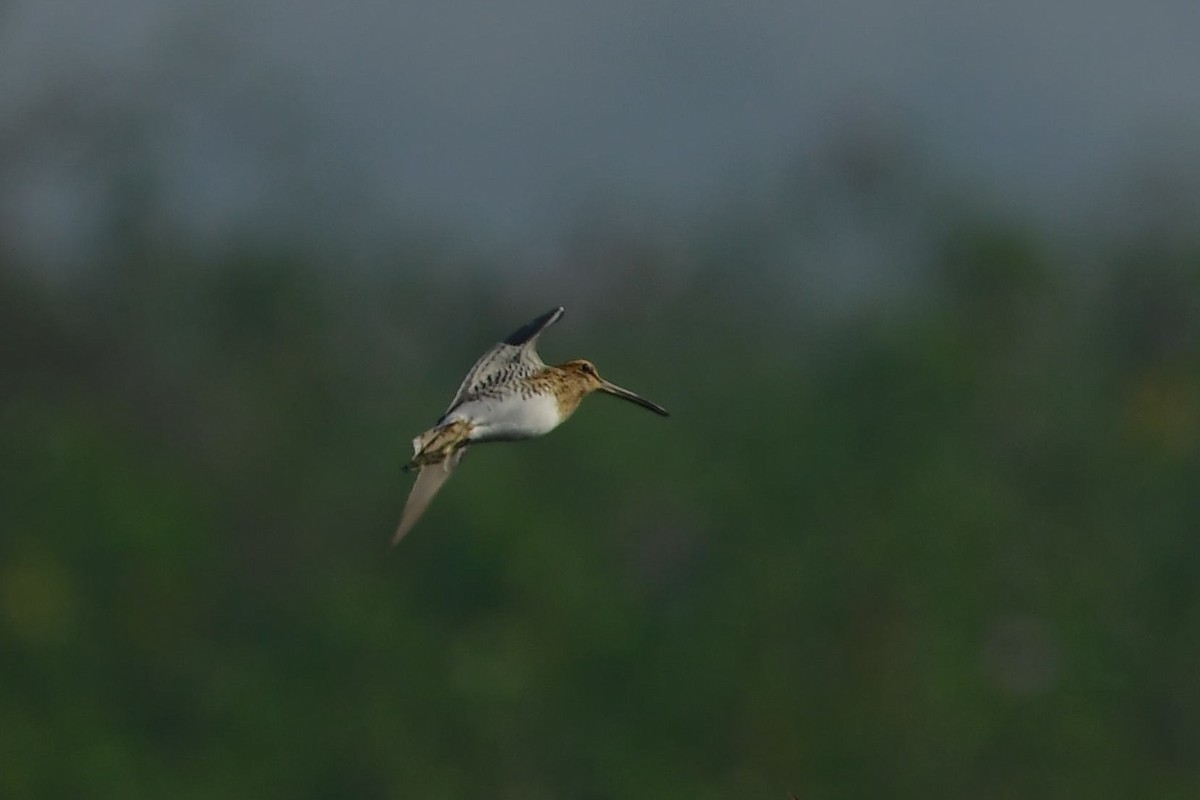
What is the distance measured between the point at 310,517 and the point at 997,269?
11.7 meters

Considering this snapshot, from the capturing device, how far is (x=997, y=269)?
51.5m

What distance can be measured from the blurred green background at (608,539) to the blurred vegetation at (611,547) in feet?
0.22

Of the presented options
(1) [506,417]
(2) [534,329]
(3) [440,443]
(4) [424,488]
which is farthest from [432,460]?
(2) [534,329]

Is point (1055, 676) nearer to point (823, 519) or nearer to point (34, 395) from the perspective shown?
point (823, 519)

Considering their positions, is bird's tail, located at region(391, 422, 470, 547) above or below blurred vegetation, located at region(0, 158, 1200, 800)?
above

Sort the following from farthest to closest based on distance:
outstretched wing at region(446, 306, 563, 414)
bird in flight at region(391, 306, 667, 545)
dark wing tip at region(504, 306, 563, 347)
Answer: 1. dark wing tip at region(504, 306, 563, 347)
2. outstretched wing at region(446, 306, 563, 414)
3. bird in flight at region(391, 306, 667, 545)

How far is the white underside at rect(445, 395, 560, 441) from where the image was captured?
9672 mm

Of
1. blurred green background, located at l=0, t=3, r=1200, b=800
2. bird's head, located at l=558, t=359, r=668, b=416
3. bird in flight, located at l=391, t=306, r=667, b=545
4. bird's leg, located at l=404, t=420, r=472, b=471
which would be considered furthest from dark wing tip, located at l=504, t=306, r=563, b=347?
blurred green background, located at l=0, t=3, r=1200, b=800

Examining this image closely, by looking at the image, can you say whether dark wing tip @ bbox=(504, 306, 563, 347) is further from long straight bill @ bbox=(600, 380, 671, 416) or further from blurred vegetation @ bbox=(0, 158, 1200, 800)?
blurred vegetation @ bbox=(0, 158, 1200, 800)

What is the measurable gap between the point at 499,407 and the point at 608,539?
33560 millimetres

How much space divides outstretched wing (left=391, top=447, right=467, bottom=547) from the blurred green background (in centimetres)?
1997

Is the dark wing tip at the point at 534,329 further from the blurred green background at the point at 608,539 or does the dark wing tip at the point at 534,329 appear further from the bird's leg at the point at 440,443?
the blurred green background at the point at 608,539

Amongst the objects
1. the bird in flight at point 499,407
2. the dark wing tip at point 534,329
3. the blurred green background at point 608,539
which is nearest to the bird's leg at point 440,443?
the bird in flight at point 499,407

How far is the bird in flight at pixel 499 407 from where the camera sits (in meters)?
9.58
